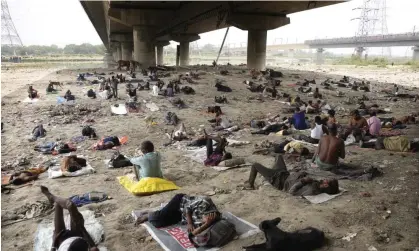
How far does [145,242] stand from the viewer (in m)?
4.52

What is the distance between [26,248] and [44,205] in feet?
3.80

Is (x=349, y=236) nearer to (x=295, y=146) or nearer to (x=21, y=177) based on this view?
(x=295, y=146)

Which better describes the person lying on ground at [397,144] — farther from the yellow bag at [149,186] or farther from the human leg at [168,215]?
the human leg at [168,215]

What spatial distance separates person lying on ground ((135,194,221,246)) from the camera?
432cm

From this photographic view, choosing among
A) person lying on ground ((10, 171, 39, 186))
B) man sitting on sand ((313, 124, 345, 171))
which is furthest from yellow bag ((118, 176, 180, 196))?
man sitting on sand ((313, 124, 345, 171))

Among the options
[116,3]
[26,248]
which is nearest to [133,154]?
[26,248]

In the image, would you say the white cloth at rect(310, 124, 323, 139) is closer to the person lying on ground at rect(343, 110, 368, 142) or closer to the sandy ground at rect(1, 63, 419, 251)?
the person lying on ground at rect(343, 110, 368, 142)

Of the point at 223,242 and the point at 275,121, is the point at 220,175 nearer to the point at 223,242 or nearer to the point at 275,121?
the point at 223,242

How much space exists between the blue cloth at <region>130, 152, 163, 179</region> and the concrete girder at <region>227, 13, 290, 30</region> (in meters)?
19.9

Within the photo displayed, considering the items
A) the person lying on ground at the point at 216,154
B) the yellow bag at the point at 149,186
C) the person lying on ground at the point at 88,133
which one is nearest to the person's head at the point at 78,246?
the yellow bag at the point at 149,186

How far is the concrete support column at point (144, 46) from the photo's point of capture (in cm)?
2686

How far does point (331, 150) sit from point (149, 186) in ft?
11.4

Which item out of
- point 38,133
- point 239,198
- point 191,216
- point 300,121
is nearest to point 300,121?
point 300,121

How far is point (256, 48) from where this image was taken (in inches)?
1085
